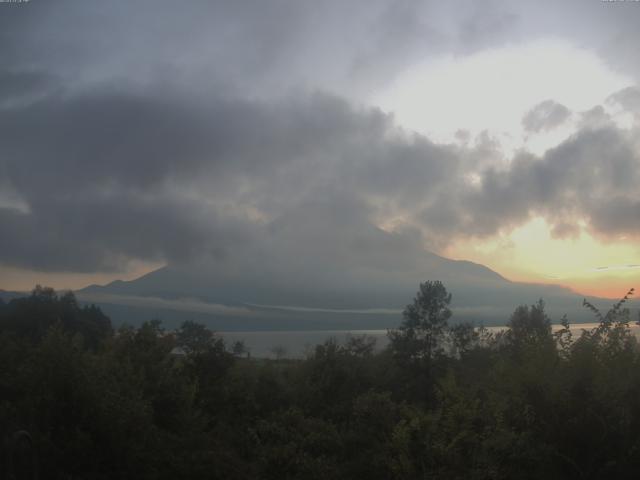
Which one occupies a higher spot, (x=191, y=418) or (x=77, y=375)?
(x=77, y=375)

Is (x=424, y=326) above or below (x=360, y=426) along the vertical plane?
above

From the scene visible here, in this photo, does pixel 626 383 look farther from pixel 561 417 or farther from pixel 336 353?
pixel 336 353

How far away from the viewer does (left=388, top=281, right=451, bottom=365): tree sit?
4469cm

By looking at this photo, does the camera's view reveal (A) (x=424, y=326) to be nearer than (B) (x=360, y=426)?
No

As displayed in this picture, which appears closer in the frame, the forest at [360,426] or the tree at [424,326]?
the forest at [360,426]

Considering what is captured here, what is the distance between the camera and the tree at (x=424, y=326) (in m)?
44.7

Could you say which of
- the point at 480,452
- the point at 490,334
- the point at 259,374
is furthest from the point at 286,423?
the point at 490,334

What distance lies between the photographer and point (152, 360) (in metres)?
25.8

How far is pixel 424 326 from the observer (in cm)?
4584

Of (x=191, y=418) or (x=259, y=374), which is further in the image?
(x=259, y=374)

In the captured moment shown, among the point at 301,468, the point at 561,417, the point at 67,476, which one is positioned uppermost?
the point at 561,417

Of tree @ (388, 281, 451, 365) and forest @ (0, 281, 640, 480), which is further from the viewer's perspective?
tree @ (388, 281, 451, 365)

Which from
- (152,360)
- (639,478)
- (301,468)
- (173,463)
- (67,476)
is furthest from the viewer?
(152,360)

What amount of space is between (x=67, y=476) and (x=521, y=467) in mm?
11640
